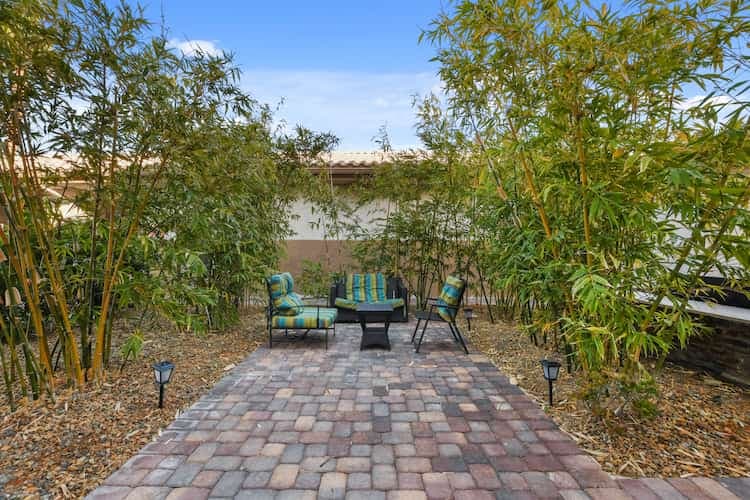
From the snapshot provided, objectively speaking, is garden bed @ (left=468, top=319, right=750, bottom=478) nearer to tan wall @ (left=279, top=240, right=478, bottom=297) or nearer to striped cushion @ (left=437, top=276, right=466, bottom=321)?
striped cushion @ (left=437, top=276, right=466, bottom=321)

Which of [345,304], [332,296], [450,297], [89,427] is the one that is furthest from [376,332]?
[89,427]

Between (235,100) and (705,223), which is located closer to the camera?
(705,223)

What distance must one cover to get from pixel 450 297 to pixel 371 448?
2.27 meters

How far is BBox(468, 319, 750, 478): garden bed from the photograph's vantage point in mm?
2010

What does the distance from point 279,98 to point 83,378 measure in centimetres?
435

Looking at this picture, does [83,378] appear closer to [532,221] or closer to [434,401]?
[434,401]

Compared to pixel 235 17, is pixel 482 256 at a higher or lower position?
lower

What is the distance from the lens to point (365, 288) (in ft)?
18.9

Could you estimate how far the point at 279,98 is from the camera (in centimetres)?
547

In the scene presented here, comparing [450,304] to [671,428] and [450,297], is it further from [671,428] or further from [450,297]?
[671,428]

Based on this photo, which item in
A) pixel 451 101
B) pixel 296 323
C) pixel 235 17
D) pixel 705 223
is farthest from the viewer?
pixel 235 17

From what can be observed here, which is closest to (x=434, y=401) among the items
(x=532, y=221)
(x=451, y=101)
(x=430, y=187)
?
(x=532, y=221)

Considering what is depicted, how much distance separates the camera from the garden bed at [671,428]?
2010 millimetres

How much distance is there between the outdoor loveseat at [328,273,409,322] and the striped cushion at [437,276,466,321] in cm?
146
